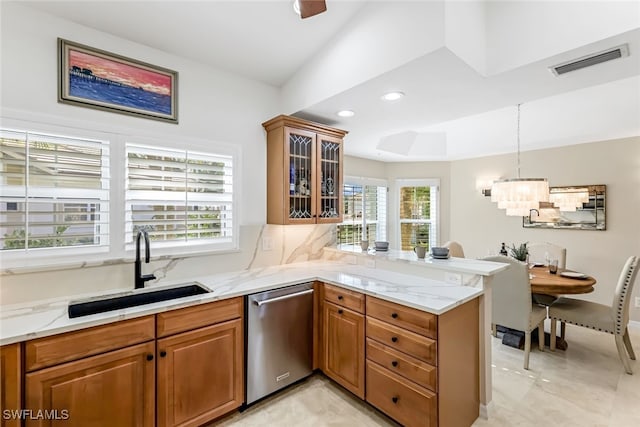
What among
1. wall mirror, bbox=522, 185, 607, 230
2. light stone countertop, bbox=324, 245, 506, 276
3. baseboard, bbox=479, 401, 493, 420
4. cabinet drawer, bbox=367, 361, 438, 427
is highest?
wall mirror, bbox=522, 185, 607, 230

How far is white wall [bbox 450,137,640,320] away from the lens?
361 centimetres

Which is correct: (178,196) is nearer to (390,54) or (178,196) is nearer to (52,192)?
(52,192)

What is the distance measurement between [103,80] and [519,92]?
302cm

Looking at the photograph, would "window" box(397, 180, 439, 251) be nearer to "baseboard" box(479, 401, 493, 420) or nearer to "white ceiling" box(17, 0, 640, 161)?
"white ceiling" box(17, 0, 640, 161)

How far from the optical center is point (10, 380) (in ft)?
4.33

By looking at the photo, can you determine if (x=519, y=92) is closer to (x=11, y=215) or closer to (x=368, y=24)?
(x=368, y=24)

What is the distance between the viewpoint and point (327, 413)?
6.81 feet

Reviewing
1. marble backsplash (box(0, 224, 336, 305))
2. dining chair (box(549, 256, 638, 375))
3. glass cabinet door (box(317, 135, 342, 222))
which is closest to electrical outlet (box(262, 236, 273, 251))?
marble backsplash (box(0, 224, 336, 305))

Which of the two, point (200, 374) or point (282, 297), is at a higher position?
point (282, 297)

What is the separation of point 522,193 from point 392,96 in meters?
1.79

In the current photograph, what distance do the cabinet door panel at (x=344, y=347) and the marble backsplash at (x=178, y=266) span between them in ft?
2.78

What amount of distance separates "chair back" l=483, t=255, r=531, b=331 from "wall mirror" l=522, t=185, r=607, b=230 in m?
1.43

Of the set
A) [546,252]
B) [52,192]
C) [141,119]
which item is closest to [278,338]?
[52,192]

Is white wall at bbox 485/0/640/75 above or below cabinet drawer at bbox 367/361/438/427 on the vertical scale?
above
